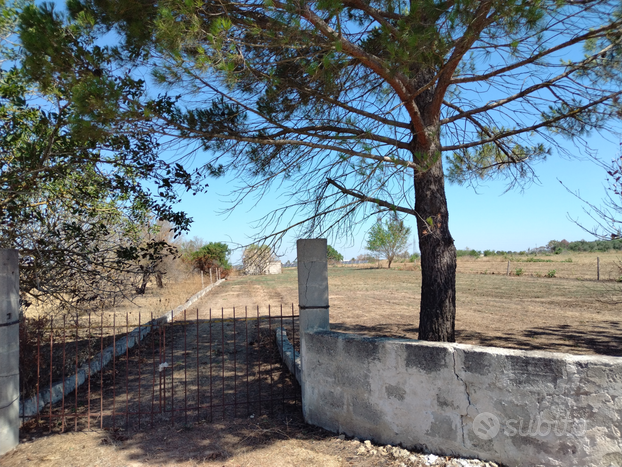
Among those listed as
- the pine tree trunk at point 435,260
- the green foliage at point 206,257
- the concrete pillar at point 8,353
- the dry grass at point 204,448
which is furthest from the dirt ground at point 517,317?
the green foliage at point 206,257

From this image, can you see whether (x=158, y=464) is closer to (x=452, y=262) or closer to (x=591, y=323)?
(x=452, y=262)

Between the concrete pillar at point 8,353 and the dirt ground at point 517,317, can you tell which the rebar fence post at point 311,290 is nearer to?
the concrete pillar at point 8,353

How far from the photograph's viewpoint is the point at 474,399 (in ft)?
11.8

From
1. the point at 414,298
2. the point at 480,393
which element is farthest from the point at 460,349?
the point at 414,298

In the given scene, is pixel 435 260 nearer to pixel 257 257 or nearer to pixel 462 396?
pixel 462 396

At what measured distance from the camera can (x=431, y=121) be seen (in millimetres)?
5879

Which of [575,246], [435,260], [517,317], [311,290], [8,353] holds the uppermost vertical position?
[575,246]

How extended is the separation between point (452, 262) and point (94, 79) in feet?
16.2

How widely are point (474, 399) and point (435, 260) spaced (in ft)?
7.40

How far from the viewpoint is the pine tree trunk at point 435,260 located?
556 centimetres

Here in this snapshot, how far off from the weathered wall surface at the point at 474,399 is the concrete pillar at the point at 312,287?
245mm

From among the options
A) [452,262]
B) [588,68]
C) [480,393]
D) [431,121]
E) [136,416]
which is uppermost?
[588,68]

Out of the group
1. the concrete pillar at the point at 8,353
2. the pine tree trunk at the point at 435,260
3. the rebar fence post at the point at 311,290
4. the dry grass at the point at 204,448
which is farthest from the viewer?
the pine tree trunk at the point at 435,260

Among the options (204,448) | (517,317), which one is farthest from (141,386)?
(517,317)
